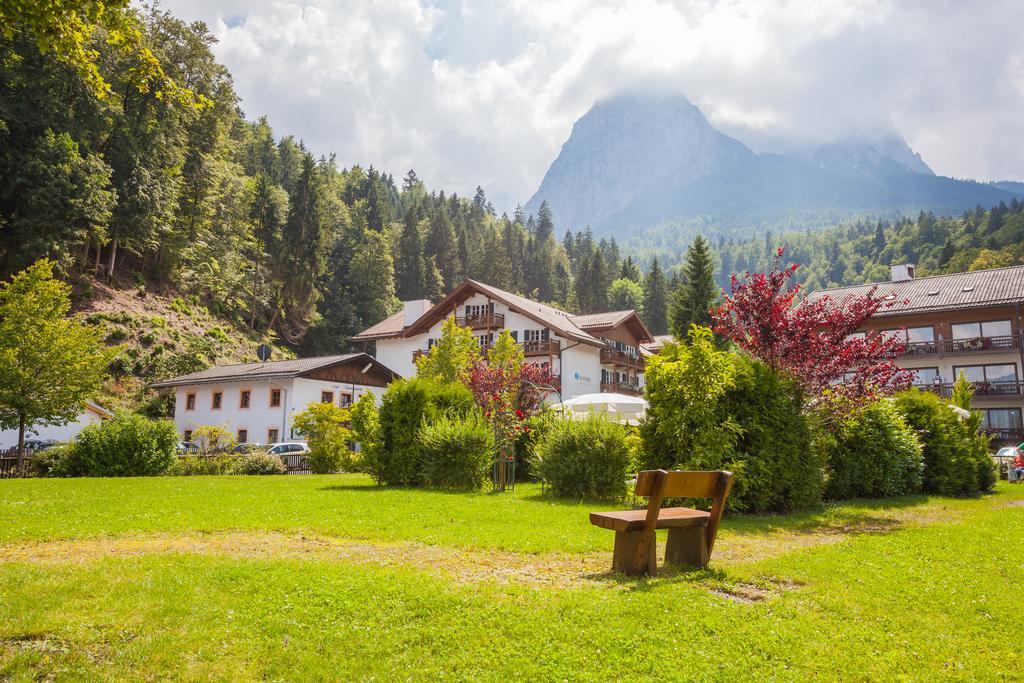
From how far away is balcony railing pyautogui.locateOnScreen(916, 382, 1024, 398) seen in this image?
39.5m

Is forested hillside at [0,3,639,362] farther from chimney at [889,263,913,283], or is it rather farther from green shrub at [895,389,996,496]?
chimney at [889,263,913,283]

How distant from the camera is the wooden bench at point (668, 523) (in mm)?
6586

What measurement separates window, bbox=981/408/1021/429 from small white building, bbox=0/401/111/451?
52.3 metres

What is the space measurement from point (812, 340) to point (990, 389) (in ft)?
118

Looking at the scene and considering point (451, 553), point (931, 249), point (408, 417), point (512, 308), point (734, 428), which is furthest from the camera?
point (931, 249)

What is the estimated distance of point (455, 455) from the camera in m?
17.0

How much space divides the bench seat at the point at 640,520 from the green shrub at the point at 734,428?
4729 millimetres

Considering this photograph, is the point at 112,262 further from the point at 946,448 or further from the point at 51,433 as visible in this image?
the point at 946,448

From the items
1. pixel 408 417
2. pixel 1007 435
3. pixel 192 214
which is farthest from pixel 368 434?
pixel 192 214

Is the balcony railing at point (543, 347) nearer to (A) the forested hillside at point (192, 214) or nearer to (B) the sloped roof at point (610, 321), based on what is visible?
(B) the sloped roof at point (610, 321)

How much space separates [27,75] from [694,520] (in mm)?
57113

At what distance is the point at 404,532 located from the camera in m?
9.40

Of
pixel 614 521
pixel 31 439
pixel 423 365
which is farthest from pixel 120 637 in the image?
pixel 31 439

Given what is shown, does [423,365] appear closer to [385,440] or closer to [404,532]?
[385,440]
